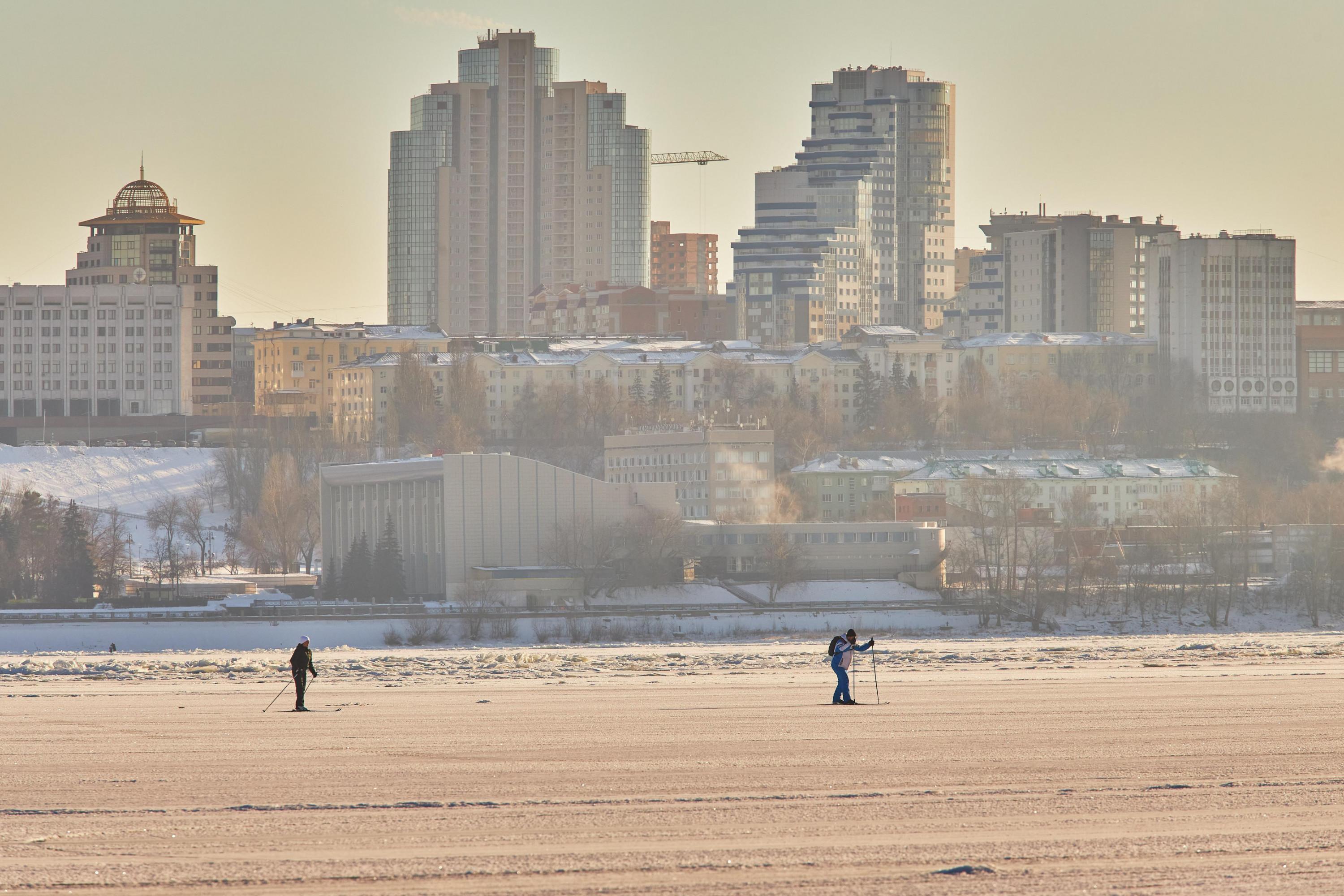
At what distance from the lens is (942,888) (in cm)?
1605

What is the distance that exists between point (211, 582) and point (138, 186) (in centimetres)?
11629

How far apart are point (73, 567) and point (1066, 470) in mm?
57740

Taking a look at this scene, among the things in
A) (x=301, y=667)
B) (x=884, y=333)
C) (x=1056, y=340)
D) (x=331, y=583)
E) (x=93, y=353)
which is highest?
(x=884, y=333)

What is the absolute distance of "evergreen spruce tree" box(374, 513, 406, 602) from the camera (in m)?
75.9

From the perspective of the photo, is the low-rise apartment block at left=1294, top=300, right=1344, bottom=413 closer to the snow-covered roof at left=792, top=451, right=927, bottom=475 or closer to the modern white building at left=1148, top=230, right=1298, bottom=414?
the modern white building at left=1148, top=230, right=1298, bottom=414

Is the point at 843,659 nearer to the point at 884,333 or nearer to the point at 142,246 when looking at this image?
the point at 884,333

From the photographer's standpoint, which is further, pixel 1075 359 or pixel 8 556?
pixel 1075 359

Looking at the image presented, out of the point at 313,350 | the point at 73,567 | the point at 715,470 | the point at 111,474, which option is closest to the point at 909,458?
the point at 715,470

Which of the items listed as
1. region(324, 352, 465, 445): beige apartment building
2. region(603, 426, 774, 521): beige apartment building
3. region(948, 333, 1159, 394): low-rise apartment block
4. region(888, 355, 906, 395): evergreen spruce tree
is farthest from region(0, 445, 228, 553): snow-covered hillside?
region(948, 333, 1159, 394): low-rise apartment block

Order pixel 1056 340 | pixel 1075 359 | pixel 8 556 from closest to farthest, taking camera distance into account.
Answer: pixel 8 556 < pixel 1075 359 < pixel 1056 340

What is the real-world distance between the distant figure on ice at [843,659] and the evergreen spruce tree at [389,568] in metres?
47.0

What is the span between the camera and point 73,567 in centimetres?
7531

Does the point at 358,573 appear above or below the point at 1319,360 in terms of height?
below

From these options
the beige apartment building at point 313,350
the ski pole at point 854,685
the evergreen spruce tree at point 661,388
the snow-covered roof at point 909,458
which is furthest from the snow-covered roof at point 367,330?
the ski pole at point 854,685
